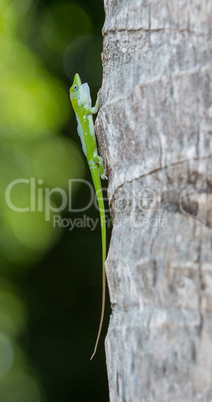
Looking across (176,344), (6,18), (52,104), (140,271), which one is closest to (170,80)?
(140,271)

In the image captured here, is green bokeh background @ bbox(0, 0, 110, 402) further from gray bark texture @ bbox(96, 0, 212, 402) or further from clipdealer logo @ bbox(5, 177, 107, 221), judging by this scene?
gray bark texture @ bbox(96, 0, 212, 402)

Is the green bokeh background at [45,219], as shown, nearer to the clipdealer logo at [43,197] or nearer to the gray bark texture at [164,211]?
the clipdealer logo at [43,197]

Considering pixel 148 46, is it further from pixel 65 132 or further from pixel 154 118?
pixel 65 132

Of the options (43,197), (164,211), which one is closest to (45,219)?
(43,197)

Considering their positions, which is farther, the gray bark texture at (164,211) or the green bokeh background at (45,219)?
the green bokeh background at (45,219)

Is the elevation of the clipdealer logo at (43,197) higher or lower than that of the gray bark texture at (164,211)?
→ lower

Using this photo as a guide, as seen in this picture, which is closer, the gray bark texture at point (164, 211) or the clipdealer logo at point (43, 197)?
the gray bark texture at point (164, 211)

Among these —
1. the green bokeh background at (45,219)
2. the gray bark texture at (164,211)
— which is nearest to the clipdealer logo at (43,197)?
the green bokeh background at (45,219)

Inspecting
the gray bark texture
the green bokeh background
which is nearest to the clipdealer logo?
the green bokeh background
